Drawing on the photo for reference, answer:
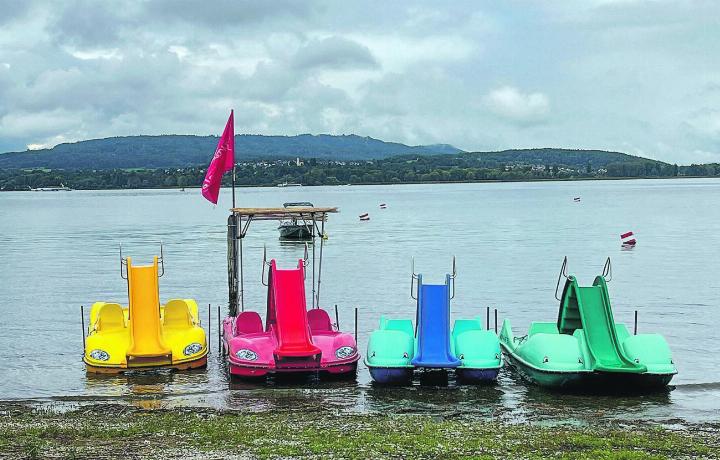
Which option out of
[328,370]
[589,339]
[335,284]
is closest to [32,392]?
[328,370]

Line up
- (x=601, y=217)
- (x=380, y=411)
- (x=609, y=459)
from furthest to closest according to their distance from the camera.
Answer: (x=601, y=217), (x=380, y=411), (x=609, y=459)

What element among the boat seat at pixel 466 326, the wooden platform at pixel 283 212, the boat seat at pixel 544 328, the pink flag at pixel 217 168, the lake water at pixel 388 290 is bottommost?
the lake water at pixel 388 290

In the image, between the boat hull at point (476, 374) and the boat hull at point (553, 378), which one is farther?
the boat hull at point (476, 374)

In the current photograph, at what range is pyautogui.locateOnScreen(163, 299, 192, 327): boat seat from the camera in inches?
914

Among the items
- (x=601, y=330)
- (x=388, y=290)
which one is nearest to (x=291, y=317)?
(x=601, y=330)

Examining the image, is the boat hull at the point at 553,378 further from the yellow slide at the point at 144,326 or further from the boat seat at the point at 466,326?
the yellow slide at the point at 144,326

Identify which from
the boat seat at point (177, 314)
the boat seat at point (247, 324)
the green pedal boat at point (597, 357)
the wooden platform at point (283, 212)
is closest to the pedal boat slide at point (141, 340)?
the boat seat at point (177, 314)

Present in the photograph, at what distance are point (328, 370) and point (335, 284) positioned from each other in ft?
85.1

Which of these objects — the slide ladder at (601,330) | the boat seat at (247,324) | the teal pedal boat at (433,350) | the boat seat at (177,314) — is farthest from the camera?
the boat seat at (177,314)

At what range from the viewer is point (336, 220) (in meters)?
119

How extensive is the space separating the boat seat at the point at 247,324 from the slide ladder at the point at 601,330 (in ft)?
25.6

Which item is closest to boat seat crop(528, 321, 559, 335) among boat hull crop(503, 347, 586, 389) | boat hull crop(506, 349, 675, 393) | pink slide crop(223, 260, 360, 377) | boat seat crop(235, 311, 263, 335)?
boat hull crop(503, 347, 586, 389)

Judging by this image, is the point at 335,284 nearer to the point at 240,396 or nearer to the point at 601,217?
the point at 240,396

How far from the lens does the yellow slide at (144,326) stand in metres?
20.7
